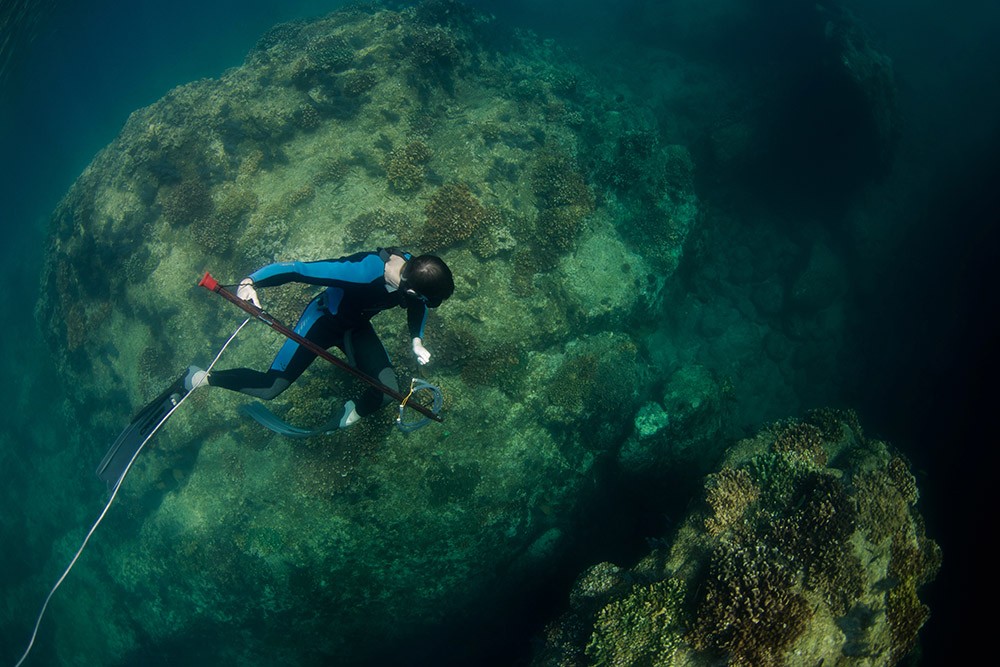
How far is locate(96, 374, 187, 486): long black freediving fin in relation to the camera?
18.7ft

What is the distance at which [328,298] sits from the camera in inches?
211

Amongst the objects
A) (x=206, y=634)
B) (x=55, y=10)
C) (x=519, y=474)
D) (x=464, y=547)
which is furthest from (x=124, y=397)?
(x=55, y=10)

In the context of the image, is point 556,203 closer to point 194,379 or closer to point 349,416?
point 349,416

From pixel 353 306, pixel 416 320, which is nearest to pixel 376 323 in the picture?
pixel 353 306

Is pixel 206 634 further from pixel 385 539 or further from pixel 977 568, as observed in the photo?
pixel 977 568

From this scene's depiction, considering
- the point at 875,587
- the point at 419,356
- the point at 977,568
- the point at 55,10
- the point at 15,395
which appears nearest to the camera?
the point at 419,356

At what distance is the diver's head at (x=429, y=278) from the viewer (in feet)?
13.5

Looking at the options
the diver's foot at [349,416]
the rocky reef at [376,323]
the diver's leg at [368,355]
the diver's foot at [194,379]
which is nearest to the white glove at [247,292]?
the diver's leg at [368,355]

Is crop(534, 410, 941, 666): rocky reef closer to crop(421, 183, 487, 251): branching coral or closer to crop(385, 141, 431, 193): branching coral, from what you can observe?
crop(421, 183, 487, 251): branching coral

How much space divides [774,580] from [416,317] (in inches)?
197

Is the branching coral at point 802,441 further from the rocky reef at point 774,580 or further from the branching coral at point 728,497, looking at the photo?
the branching coral at point 728,497

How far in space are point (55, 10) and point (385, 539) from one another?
38727 millimetres

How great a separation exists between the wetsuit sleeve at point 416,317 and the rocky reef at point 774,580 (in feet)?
13.0

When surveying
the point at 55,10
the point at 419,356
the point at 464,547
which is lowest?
the point at 464,547
